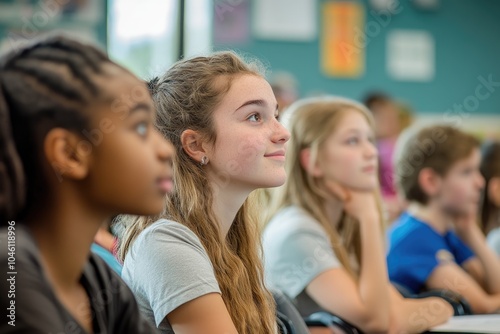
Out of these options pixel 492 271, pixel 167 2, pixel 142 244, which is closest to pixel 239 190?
pixel 142 244

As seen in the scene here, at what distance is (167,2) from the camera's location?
3059 millimetres

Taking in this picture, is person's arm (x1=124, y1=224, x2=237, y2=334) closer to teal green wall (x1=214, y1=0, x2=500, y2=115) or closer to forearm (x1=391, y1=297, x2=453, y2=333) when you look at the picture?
forearm (x1=391, y1=297, x2=453, y2=333)

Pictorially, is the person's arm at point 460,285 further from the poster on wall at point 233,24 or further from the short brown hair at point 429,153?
the poster on wall at point 233,24

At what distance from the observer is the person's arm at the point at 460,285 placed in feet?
7.06

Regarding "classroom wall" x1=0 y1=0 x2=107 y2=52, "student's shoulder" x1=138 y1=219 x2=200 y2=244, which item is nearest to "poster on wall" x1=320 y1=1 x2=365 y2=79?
"classroom wall" x1=0 y1=0 x2=107 y2=52

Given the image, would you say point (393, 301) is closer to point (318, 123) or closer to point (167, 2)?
point (318, 123)

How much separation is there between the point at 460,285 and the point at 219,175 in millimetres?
1042

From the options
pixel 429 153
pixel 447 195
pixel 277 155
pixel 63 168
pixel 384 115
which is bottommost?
pixel 384 115

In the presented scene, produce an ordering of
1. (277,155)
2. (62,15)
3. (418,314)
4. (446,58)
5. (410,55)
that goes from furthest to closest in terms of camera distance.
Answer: (446,58)
(410,55)
(62,15)
(418,314)
(277,155)

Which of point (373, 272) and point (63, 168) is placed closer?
point (63, 168)

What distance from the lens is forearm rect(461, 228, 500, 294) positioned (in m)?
2.43

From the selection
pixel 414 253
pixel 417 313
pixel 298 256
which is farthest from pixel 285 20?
pixel 417 313

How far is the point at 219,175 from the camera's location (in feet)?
4.67

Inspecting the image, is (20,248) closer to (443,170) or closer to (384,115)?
(443,170)
